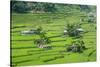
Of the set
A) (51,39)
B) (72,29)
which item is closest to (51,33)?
(51,39)

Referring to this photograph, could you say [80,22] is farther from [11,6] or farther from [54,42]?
[11,6]

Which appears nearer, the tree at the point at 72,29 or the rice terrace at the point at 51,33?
the rice terrace at the point at 51,33

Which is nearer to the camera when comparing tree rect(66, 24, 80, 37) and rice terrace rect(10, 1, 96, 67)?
rice terrace rect(10, 1, 96, 67)

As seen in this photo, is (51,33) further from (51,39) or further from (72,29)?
(72,29)

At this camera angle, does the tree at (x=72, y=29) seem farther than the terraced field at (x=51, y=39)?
Yes
